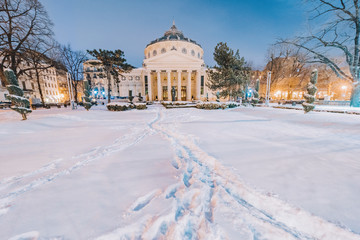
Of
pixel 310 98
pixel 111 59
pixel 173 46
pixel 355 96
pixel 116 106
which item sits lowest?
pixel 116 106

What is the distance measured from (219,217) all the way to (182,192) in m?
0.70

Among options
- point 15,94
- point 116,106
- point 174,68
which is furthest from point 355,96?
point 174,68

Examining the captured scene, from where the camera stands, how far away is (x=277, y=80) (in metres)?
27.4

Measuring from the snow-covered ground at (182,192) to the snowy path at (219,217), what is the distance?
0.01 metres

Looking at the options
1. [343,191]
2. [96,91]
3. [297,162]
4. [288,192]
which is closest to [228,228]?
[288,192]

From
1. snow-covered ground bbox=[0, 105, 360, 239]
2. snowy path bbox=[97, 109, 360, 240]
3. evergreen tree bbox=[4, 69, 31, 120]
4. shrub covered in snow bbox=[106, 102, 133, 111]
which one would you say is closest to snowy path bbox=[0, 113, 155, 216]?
snow-covered ground bbox=[0, 105, 360, 239]

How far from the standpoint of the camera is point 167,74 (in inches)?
1518

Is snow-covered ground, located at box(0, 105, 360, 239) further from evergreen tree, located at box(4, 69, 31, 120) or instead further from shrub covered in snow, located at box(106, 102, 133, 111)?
shrub covered in snow, located at box(106, 102, 133, 111)

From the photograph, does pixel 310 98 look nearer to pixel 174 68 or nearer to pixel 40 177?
pixel 40 177

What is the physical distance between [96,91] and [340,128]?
52.3 meters

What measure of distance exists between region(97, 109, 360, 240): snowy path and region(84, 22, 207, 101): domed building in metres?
34.4

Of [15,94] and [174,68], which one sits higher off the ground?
[174,68]

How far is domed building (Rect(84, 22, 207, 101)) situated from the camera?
35.5 metres

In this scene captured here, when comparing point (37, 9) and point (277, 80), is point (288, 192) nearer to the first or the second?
point (37, 9)
